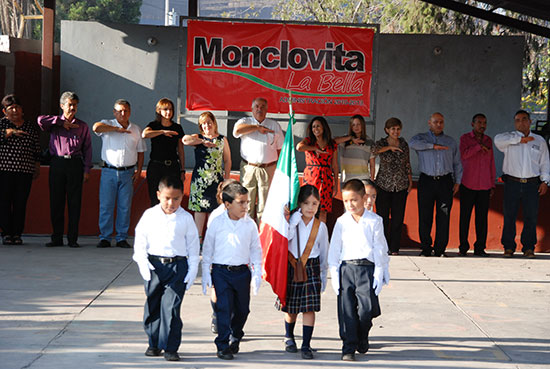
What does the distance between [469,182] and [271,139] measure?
8.73 ft

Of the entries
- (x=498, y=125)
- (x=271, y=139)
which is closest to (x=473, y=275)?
(x=271, y=139)

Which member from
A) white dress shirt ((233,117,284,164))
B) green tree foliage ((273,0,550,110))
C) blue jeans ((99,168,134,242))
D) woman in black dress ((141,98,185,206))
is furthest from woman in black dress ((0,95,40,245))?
green tree foliage ((273,0,550,110))

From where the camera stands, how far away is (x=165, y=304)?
5.11m

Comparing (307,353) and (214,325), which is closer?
(307,353)

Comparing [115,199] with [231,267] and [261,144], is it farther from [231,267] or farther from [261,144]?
[231,267]

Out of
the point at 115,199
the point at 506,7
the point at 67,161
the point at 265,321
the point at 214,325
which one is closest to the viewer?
A: the point at 214,325

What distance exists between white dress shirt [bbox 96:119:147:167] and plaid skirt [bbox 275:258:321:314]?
191 inches

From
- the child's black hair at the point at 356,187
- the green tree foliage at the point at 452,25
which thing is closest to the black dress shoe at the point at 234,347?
the child's black hair at the point at 356,187

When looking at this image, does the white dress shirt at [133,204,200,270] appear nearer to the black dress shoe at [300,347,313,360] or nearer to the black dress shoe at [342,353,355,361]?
the black dress shoe at [300,347,313,360]

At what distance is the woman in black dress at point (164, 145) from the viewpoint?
9461 millimetres

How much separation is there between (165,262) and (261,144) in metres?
4.39

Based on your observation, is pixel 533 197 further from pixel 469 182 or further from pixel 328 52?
pixel 328 52

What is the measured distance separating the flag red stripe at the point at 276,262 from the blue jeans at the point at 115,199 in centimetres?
478

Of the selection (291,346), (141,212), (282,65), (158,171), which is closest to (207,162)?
(158,171)
